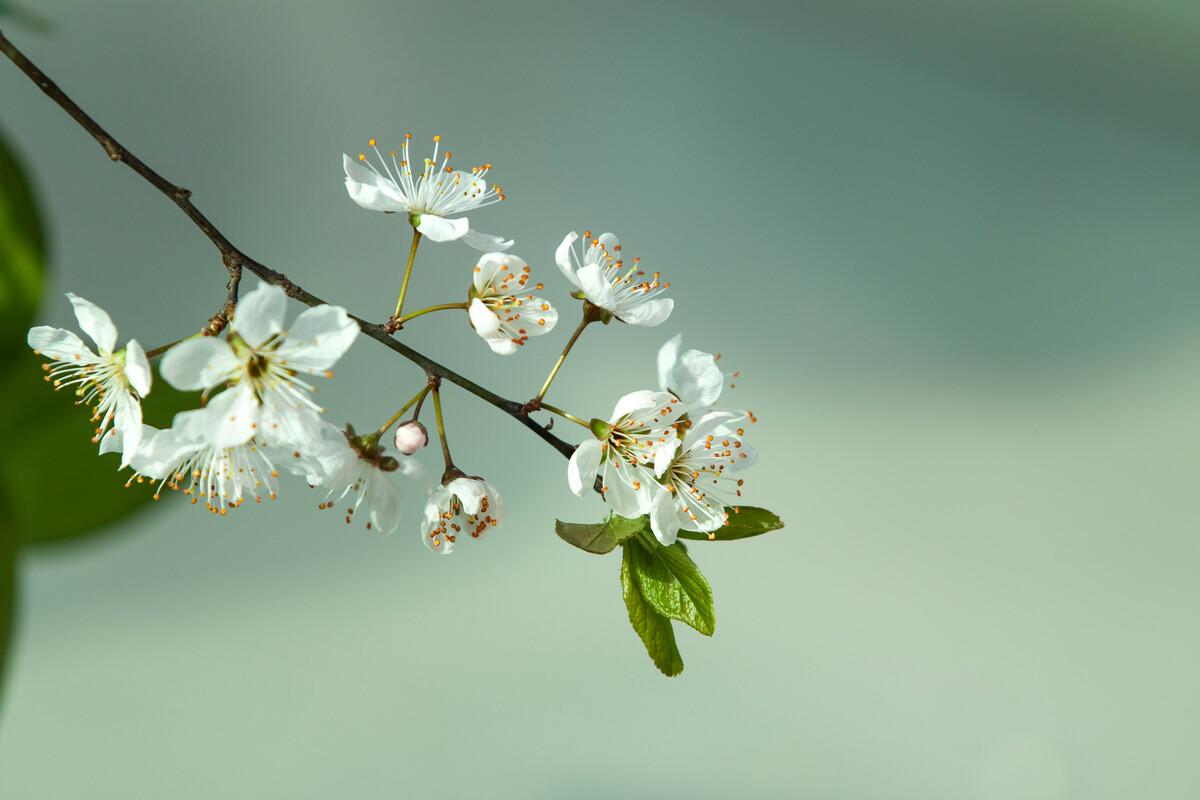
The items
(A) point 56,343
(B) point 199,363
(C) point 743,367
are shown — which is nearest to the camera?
(B) point 199,363

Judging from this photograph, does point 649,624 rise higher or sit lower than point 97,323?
lower

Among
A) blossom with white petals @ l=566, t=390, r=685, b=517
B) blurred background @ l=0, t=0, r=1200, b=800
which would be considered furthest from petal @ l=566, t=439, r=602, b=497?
blurred background @ l=0, t=0, r=1200, b=800

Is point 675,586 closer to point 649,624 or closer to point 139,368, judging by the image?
point 649,624

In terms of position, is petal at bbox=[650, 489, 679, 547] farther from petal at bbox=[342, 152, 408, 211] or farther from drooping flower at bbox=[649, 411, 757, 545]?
petal at bbox=[342, 152, 408, 211]

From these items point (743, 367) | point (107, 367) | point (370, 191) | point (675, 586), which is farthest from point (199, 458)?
point (743, 367)

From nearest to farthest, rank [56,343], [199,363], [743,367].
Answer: [199,363] → [56,343] → [743,367]

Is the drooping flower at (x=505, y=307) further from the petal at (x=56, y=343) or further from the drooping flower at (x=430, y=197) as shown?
the petal at (x=56, y=343)

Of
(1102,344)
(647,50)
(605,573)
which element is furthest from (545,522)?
(1102,344)

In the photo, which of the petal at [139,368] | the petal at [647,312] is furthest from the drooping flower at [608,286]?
the petal at [139,368]
